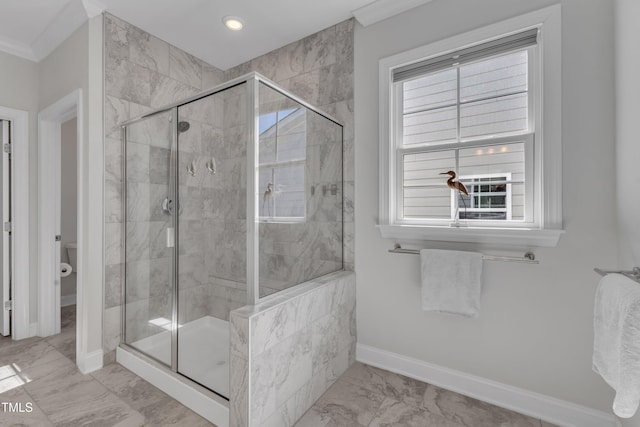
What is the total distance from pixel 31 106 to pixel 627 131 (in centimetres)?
418

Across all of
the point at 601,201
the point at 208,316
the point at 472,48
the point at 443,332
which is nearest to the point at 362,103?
the point at 472,48

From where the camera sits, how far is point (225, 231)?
1.85 metres

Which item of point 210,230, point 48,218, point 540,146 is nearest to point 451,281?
point 540,146

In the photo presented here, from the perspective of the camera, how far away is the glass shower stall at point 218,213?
1604mm

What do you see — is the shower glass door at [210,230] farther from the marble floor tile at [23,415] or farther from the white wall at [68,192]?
the white wall at [68,192]

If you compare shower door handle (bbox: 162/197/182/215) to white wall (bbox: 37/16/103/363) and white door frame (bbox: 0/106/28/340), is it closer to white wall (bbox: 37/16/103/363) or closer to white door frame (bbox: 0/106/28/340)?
white wall (bbox: 37/16/103/363)

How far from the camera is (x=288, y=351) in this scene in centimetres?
154

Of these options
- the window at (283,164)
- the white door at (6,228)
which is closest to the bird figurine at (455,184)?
the window at (283,164)

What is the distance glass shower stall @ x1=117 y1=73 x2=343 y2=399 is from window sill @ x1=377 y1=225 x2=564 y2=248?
1.63 ft

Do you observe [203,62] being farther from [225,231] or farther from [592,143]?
[592,143]

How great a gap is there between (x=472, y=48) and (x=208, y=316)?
249 cm

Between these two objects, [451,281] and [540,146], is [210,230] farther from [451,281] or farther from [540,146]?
[540,146]

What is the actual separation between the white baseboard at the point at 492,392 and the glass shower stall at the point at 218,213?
762 mm

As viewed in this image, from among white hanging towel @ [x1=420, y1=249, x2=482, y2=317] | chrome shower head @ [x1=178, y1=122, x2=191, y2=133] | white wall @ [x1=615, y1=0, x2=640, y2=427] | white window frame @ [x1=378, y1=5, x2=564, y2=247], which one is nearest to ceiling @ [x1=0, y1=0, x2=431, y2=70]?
white window frame @ [x1=378, y1=5, x2=564, y2=247]
